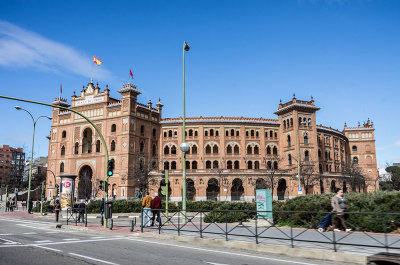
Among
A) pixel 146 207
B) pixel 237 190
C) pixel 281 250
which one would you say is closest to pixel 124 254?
pixel 281 250

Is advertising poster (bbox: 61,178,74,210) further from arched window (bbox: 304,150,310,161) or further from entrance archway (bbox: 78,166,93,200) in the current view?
arched window (bbox: 304,150,310,161)

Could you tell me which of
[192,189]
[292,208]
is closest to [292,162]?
[192,189]

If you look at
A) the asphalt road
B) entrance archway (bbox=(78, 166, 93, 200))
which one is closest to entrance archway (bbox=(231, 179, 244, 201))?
entrance archway (bbox=(78, 166, 93, 200))

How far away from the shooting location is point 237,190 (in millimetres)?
55000

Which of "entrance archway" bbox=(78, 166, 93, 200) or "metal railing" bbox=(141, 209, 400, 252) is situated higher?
"entrance archway" bbox=(78, 166, 93, 200)

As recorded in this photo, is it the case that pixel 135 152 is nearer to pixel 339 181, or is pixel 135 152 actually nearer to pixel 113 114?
pixel 113 114

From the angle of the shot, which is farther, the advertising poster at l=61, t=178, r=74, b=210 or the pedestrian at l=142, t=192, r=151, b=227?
the advertising poster at l=61, t=178, r=74, b=210

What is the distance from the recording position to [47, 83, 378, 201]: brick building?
169 ft

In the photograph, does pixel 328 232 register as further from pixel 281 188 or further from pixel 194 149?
pixel 194 149

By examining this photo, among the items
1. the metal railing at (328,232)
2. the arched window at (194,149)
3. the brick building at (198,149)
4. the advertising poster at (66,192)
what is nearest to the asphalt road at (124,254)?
the metal railing at (328,232)

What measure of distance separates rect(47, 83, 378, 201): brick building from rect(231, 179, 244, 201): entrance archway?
0.16 metres

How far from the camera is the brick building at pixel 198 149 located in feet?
169

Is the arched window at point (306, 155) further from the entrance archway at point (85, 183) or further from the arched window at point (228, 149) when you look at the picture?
the entrance archway at point (85, 183)

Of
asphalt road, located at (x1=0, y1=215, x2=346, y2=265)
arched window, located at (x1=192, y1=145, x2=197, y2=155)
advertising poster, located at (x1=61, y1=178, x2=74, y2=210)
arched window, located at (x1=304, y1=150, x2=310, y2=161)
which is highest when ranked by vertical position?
arched window, located at (x1=192, y1=145, x2=197, y2=155)
